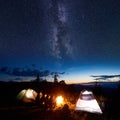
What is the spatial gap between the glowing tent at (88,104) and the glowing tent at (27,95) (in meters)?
5.78

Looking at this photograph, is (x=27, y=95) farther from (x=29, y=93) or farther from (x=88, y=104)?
(x=88, y=104)

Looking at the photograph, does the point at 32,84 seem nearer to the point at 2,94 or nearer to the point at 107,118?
the point at 2,94

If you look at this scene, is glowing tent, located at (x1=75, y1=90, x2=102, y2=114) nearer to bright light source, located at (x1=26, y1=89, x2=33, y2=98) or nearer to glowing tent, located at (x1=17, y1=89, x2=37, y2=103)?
glowing tent, located at (x1=17, y1=89, x2=37, y2=103)

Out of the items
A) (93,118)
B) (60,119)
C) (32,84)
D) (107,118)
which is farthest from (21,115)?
(32,84)

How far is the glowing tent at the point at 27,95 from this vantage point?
22969mm

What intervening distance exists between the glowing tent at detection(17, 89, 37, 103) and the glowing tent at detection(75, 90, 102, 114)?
578 centimetres

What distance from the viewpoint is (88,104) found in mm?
20188

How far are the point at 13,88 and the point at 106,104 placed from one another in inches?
460

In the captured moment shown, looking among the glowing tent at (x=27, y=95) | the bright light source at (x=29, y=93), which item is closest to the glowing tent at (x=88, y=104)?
the glowing tent at (x=27, y=95)

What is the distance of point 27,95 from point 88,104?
742cm

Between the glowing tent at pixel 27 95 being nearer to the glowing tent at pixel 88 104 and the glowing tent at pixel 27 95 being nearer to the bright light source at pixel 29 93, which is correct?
the bright light source at pixel 29 93

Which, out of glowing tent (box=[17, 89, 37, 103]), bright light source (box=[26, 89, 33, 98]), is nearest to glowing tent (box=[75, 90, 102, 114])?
glowing tent (box=[17, 89, 37, 103])

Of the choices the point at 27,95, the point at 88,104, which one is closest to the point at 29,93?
the point at 27,95

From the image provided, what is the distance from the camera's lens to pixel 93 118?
1638 centimetres
